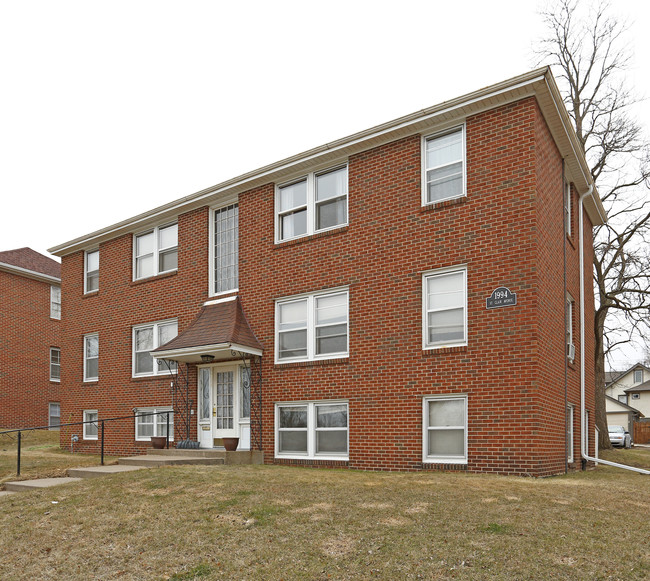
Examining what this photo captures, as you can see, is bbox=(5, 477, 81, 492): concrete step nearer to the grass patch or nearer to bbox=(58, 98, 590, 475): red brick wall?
bbox=(58, 98, 590, 475): red brick wall

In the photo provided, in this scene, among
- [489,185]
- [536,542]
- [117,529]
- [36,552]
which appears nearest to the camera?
[536,542]

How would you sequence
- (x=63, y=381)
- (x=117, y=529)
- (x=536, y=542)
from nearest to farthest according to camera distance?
(x=536, y=542), (x=117, y=529), (x=63, y=381)

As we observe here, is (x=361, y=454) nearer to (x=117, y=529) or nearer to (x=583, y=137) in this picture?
(x=117, y=529)

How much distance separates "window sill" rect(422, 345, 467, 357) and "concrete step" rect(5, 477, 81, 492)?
6.67 meters

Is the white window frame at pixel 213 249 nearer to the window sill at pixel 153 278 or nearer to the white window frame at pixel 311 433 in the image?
the window sill at pixel 153 278

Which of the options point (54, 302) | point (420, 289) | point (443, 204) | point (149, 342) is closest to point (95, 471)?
point (149, 342)

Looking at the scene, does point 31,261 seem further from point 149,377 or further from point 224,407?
point 224,407

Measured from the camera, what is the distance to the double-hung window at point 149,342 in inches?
706

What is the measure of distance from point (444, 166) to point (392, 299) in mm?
2798

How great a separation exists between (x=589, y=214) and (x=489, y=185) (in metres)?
7.58

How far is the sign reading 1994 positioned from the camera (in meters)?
11.9

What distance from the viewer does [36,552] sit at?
25.2ft

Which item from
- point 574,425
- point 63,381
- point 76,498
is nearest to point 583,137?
point 574,425

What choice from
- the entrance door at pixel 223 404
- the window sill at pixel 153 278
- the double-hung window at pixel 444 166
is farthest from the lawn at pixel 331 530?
the window sill at pixel 153 278
